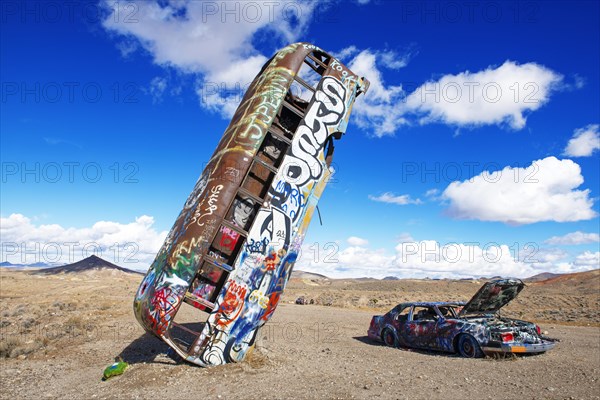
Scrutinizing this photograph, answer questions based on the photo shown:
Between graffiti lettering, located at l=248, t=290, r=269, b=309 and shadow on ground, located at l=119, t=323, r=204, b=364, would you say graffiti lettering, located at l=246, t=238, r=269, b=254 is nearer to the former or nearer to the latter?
graffiti lettering, located at l=248, t=290, r=269, b=309

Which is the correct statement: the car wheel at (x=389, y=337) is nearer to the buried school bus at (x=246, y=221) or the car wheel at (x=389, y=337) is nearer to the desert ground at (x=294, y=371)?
the desert ground at (x=294, y=371)

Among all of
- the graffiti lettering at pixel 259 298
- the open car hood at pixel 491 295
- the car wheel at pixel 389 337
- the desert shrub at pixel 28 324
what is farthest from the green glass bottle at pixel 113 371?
the desert shrub at pixel 28 324

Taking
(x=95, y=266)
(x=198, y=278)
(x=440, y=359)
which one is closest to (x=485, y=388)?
(x=440, y=359)

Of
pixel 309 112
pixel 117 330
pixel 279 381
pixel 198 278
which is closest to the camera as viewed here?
pixel 279 381

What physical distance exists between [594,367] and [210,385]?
26.0ft

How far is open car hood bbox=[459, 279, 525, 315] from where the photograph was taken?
9.99m

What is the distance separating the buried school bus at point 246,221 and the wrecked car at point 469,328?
4098mm

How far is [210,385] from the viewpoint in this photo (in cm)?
693

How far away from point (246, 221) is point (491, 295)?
21.5ft

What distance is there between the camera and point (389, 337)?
1129 cm

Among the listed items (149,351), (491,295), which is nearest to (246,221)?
(149,351)

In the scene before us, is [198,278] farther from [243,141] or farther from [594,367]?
[594,367]

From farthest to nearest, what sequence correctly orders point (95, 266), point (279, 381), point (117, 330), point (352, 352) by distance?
point (95, 266) → point (117, 330) → point (352, 352) → point (279, 381)

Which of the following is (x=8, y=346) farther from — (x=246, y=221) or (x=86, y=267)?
(x=86, y=267)
